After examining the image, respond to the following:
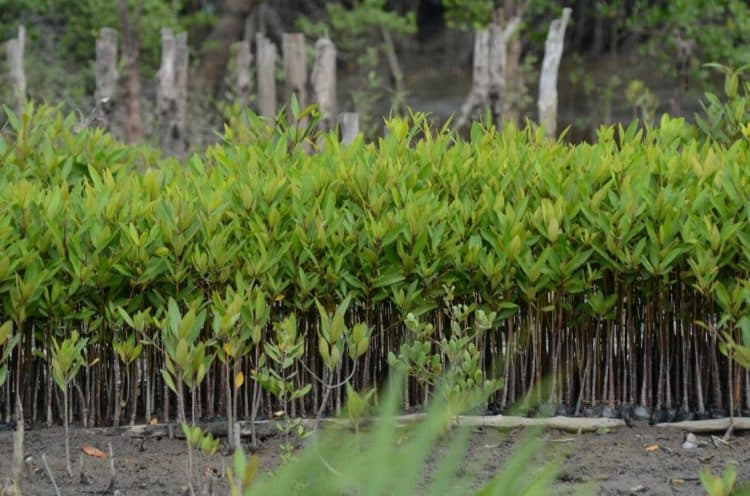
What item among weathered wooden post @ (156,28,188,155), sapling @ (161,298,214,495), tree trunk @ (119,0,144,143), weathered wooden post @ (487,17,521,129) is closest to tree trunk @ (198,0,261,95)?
tree trunk @ (119,0,144,143)

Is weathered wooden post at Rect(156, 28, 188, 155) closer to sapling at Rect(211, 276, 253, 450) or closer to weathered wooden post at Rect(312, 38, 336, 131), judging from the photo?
weathered wooden post at Rect(312, 38, 336, 131)

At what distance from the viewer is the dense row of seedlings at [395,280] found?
4.02m

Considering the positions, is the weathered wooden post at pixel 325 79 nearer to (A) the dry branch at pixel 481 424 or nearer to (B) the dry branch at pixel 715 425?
(A) the dry branch at pixel 481 424

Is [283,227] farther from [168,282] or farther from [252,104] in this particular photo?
[252,104]

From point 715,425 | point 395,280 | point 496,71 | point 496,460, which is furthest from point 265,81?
point 496,460

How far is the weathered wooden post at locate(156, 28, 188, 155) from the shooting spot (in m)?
10.4

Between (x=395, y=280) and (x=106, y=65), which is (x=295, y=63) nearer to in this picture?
(x=106, y=65)

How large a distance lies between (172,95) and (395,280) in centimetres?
707

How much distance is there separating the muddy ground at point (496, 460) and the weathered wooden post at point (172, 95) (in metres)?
6.47

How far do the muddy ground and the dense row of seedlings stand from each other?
160 mm

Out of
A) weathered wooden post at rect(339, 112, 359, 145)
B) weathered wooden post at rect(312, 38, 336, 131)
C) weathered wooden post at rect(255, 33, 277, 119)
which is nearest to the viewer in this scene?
weathered wooden post at rect(339, 112, 359, 145)

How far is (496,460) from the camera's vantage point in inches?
151

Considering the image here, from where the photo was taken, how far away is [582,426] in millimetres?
4191

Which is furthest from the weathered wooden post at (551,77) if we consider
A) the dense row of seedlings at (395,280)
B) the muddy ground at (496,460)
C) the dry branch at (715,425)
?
the muddy ground at (496,460)
